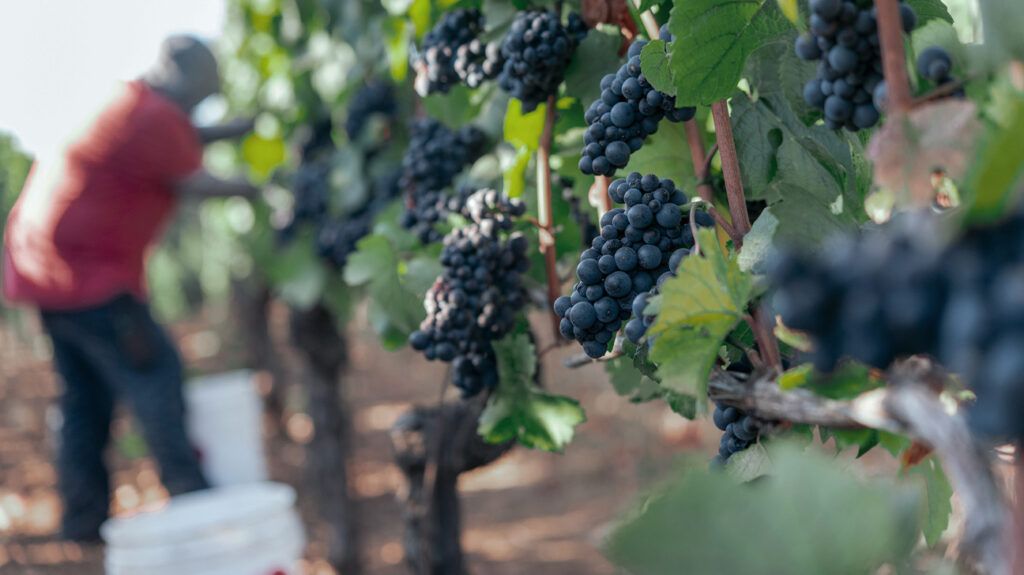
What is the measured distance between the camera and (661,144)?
1290 mm

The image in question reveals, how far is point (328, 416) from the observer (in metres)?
3.67

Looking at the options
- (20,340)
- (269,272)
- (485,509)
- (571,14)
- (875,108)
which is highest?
(571,14)

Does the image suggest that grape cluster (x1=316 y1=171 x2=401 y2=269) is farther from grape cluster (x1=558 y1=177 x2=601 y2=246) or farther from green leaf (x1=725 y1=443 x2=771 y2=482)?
green leaf (x1=725 y1=443 x2=771 y2=482)

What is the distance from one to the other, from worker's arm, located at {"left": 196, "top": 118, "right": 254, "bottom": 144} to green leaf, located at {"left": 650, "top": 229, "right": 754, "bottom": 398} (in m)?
3.37

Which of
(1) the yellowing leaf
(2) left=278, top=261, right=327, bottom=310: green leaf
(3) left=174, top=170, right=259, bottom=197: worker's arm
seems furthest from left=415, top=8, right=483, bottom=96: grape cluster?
(3) left=174, top=170, right=259, bottom=197: worker's arm

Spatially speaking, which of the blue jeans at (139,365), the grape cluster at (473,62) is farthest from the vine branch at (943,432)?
the blue jeans at (139,365)

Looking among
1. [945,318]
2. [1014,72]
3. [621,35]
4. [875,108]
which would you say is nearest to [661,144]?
[621,35]

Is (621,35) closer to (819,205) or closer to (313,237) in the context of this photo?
(819,205)

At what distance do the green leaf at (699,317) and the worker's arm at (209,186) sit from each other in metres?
2.97

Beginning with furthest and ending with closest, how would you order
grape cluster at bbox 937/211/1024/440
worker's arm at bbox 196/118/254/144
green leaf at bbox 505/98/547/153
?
1. worker's arm at bbox 196/118/254/144
2. green leaf at bbox 505/98/547/153
3. grape cluster at bbox 937/211/1024/440

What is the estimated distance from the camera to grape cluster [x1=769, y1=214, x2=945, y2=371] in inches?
21.4

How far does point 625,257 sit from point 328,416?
2.83 m

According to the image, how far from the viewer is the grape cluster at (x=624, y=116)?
3.61ft

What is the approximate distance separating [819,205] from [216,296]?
9071 mm
